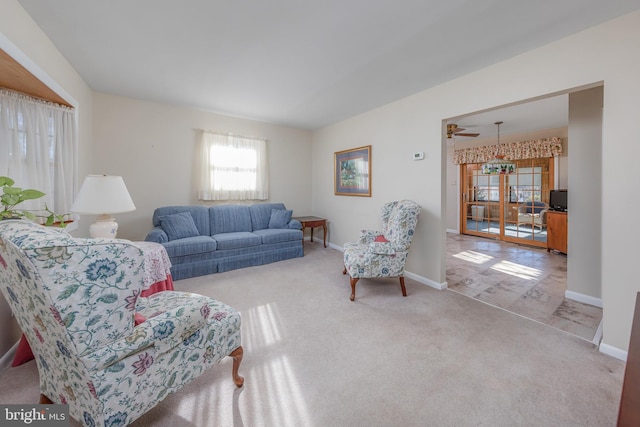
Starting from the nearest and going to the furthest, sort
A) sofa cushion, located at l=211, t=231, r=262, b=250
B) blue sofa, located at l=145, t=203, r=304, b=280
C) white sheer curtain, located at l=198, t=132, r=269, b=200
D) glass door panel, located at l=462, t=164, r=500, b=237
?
blue sofa, located at l=145, t=203, r=304, b=280 → sofa cushion, located at l=211, t=231, r=262, b=250 → white sheer curtain, located at l=198, t=132, r=269, b=200 → glass door panel, located at l=462, t=164, r=500, b=237

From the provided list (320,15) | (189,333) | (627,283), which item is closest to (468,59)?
(320,15)

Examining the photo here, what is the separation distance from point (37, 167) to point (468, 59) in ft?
13.0

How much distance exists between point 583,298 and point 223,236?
4501 mm

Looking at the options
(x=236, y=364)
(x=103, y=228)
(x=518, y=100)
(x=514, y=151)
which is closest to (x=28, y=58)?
(x=103, y=228)

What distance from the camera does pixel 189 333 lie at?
123cm

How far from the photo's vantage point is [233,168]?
174 inches

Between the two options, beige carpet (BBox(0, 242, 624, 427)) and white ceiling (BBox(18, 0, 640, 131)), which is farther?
white ceiling (BBox(18, 0, 640, 131))

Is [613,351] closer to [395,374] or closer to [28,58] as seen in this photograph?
[395,374]

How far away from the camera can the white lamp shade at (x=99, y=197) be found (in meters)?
2.03

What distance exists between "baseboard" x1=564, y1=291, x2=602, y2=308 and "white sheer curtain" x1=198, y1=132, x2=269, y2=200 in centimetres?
452

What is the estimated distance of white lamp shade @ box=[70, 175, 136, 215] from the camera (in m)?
2.03

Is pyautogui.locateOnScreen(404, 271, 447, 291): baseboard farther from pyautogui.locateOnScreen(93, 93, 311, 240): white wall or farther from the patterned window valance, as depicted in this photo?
the patterned window valance

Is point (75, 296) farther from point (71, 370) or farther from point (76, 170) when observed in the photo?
point (76, 170)

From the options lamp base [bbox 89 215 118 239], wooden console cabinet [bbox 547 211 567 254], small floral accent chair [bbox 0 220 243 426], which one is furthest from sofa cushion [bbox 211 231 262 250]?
wooden console cabinet [bbox 547 211 567 254]
